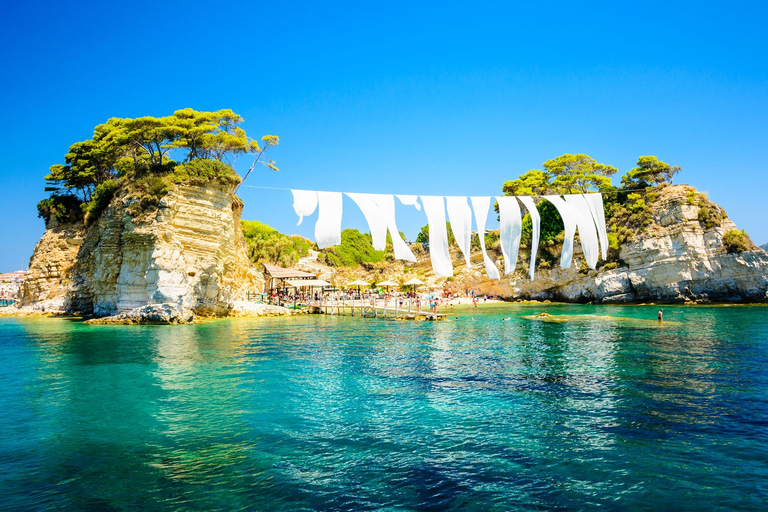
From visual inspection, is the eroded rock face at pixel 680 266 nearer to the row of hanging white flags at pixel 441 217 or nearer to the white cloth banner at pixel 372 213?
the row of hanging white flags at pixel 441 217

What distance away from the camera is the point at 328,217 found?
13.2m

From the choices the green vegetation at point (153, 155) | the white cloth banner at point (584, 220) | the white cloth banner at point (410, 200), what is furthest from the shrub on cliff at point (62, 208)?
the white cloth banner at point (584, 220)

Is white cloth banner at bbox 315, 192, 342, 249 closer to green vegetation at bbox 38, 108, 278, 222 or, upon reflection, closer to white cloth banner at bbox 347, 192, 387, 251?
white cloth banner at bbox 347, 192, 387, 251

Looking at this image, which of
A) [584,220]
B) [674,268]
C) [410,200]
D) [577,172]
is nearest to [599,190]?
[577,172]

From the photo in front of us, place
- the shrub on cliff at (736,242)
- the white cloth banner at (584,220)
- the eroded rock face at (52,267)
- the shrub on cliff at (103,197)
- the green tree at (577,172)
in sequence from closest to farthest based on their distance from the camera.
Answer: the white cloth banner at (584,220) → the shrub on cliff at (103,197) → the shrub on cliff at (736,242) → the eroded rock face at (52,267) → the green tree at (577,172)

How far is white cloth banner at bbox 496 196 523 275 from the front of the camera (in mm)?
14508

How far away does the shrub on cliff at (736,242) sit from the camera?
1316 inches

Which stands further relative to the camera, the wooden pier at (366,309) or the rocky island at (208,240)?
the wooden pier at (366,309)

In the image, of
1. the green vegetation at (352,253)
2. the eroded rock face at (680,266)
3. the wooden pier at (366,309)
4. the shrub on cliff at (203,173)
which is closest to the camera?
the shrub on cliff at (203,173)

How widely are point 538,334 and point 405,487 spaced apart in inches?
627

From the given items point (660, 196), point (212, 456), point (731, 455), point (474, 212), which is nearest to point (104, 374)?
point (212, 456)

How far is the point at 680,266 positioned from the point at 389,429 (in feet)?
121

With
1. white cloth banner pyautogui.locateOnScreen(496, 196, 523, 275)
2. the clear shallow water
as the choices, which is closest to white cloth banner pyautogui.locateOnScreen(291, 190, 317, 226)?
the clear shallow water

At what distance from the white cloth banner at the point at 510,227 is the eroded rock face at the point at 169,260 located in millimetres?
18570
